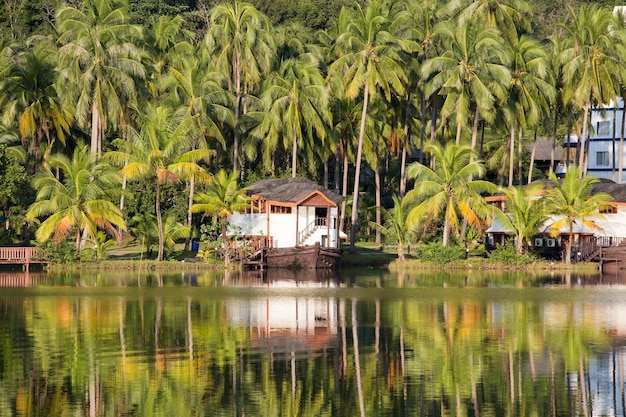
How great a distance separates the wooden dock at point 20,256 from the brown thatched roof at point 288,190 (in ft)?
46.7

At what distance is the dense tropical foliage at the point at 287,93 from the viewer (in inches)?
2810

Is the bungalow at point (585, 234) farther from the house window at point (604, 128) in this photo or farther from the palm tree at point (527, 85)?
the house window at point (604, 128)

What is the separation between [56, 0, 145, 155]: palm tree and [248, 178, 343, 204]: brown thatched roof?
10120 mm

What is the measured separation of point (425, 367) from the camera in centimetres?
3253

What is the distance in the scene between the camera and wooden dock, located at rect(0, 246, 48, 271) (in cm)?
6762

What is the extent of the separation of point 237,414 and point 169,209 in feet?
176

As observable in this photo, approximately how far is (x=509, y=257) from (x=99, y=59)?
27875 mm

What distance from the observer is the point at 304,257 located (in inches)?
2817

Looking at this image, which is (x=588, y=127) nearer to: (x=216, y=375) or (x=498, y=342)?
(x=498, y=342)

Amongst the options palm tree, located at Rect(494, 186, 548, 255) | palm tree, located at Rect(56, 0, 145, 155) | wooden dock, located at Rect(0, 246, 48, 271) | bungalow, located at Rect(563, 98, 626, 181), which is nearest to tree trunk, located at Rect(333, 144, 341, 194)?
palm tree, located at Rect(494, 186, 548, 255)

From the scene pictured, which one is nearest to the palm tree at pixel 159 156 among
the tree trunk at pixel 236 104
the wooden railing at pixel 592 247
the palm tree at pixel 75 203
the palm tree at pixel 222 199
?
the palm tree at pixel 75 203

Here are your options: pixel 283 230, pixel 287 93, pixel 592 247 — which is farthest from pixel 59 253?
pixel 592 247

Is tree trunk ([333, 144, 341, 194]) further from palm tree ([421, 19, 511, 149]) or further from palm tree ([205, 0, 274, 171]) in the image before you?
palm tree ([421, 19, 511, 149])

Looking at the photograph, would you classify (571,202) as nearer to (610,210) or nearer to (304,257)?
(610,210)
